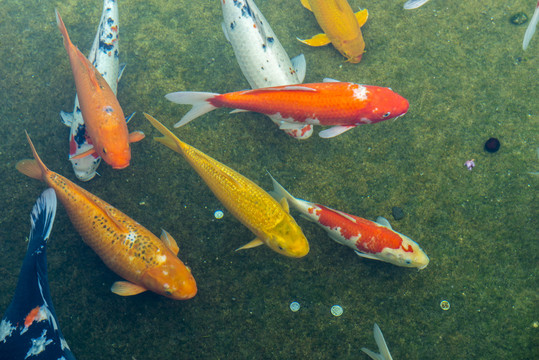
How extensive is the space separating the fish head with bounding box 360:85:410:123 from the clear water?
0.64m

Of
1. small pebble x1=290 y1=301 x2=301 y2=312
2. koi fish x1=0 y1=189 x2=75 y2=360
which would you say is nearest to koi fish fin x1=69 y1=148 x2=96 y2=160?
koi fish x1=0 y1=189 x2=75 y2=360

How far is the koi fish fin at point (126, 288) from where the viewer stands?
274 centimetres

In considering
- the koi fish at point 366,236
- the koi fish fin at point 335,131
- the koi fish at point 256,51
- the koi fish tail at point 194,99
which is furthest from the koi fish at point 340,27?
the koi fish at point 366,236

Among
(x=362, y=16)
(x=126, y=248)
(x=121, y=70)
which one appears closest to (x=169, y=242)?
(x=126, y=248)

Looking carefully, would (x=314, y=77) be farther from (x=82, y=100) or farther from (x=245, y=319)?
(x=245, y=319)

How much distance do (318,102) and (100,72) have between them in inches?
73.1

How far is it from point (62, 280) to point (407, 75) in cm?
345

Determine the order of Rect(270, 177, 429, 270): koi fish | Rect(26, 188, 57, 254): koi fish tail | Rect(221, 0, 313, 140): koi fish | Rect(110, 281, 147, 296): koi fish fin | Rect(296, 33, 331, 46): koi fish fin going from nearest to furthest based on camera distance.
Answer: Rect(26, 188, 57, 254): koi fish tail
Rect(110, 281, 147, 296): koi fish fin
Rect(270, 177, 429, 270): koi fish
Rect(221, 0, 313, 140): koi fish
Rect(296, 33, 331, 46): koi fish fin

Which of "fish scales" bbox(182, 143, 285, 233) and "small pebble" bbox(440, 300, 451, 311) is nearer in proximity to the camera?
"fish scales" bbox(182, 143, 285, 233)

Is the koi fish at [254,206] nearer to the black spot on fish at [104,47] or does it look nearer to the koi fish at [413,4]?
the black spot on fish at [104,47]

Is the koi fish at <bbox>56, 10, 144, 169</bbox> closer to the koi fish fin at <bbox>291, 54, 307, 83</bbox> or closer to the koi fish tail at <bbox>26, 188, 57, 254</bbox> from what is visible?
the koi fish tail at <bbox>26, 188, 57, 254</bbox>

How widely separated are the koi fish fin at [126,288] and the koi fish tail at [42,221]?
660 millimetres

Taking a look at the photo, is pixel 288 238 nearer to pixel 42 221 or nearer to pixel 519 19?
pixel 42 221

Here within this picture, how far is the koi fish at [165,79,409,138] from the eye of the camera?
2.79 meters
